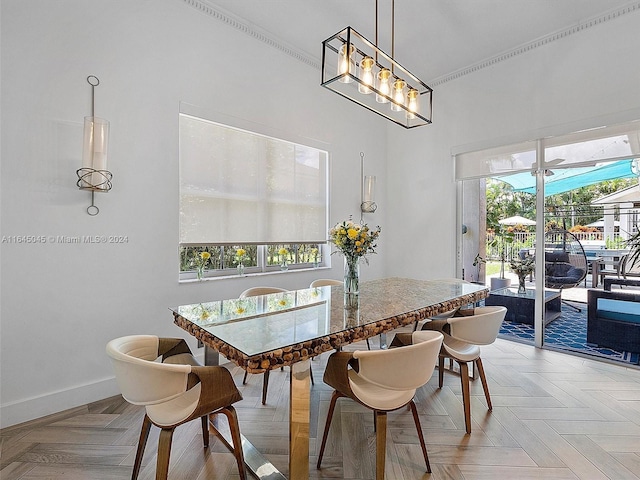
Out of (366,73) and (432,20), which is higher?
(432,20)

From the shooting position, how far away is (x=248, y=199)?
340cm

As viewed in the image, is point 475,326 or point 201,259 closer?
point 475,326

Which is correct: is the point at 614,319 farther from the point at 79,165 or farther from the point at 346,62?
the point at 79,165

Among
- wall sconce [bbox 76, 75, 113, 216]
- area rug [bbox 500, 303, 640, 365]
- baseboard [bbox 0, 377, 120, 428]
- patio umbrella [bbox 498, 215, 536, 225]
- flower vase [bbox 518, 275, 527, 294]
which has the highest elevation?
wall sconce [bbox 76, 75, 113, 216]

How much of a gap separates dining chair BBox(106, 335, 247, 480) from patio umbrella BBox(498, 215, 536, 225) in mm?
3753

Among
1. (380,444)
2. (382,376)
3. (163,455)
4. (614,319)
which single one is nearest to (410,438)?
(380,444)

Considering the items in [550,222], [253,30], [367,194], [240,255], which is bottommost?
[240,255]

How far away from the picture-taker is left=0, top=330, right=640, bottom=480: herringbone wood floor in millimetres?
1735

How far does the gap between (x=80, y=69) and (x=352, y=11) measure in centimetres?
244

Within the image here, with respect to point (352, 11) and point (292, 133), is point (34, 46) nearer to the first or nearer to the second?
point (292, 133)

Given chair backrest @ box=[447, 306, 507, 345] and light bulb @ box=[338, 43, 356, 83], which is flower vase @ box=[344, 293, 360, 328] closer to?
chair backrest @ box=[447, 306, 507, 345]

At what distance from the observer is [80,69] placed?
2365 millimetres

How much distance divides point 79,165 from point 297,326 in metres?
2.06

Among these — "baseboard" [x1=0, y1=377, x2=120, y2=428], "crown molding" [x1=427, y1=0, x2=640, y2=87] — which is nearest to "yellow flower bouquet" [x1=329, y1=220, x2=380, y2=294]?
"baseboard" [x1=0, y1=377, x2=120, y2=428]
